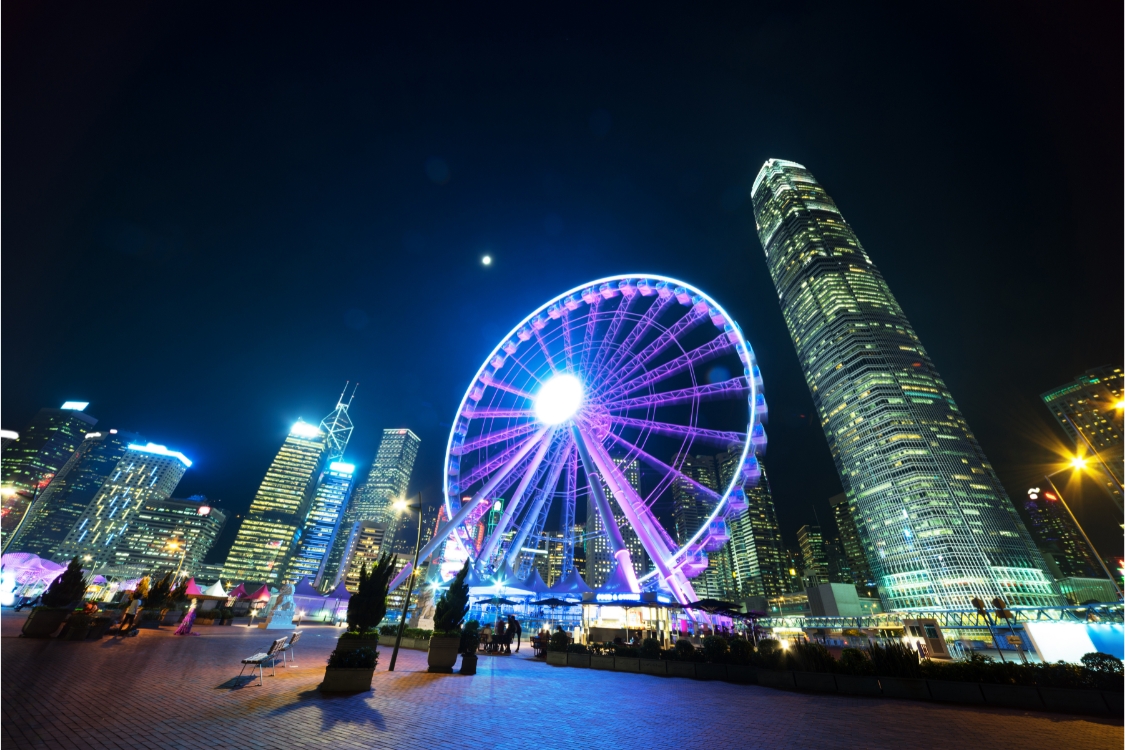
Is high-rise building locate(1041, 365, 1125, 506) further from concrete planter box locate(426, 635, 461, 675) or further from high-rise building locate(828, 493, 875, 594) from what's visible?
concrete planter box locate(426, 635, 461, 675)

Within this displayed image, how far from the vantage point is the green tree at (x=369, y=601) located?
12.4 m

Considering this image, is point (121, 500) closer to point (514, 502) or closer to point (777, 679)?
point (514, 502)

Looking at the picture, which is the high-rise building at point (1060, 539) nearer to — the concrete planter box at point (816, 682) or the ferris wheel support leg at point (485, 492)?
the ferris wheel support leg at point (485, 492)

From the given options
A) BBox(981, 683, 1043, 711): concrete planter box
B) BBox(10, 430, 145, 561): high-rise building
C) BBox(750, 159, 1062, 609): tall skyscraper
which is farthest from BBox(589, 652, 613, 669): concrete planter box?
BBox(10, 430, 145, 561): high-rise building

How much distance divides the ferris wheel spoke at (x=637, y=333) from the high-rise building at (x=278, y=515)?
189755mm

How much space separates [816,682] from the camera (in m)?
12.3

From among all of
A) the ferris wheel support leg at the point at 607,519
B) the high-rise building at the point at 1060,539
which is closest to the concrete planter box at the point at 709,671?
the ferris wheel support leg at the point at 607,519

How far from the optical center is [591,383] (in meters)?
30.7

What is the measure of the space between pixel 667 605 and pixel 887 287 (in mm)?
122459

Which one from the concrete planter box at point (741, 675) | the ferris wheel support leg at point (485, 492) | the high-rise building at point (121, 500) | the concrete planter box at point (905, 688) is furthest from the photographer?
the high-rise building at point (121, 500)

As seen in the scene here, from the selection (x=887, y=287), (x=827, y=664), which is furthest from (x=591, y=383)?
(x=887, y=287)

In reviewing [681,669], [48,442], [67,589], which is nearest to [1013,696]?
[681,669]

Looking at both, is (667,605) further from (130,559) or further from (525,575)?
(130,559)

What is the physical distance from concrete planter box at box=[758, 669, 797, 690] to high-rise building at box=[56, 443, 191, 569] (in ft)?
716
